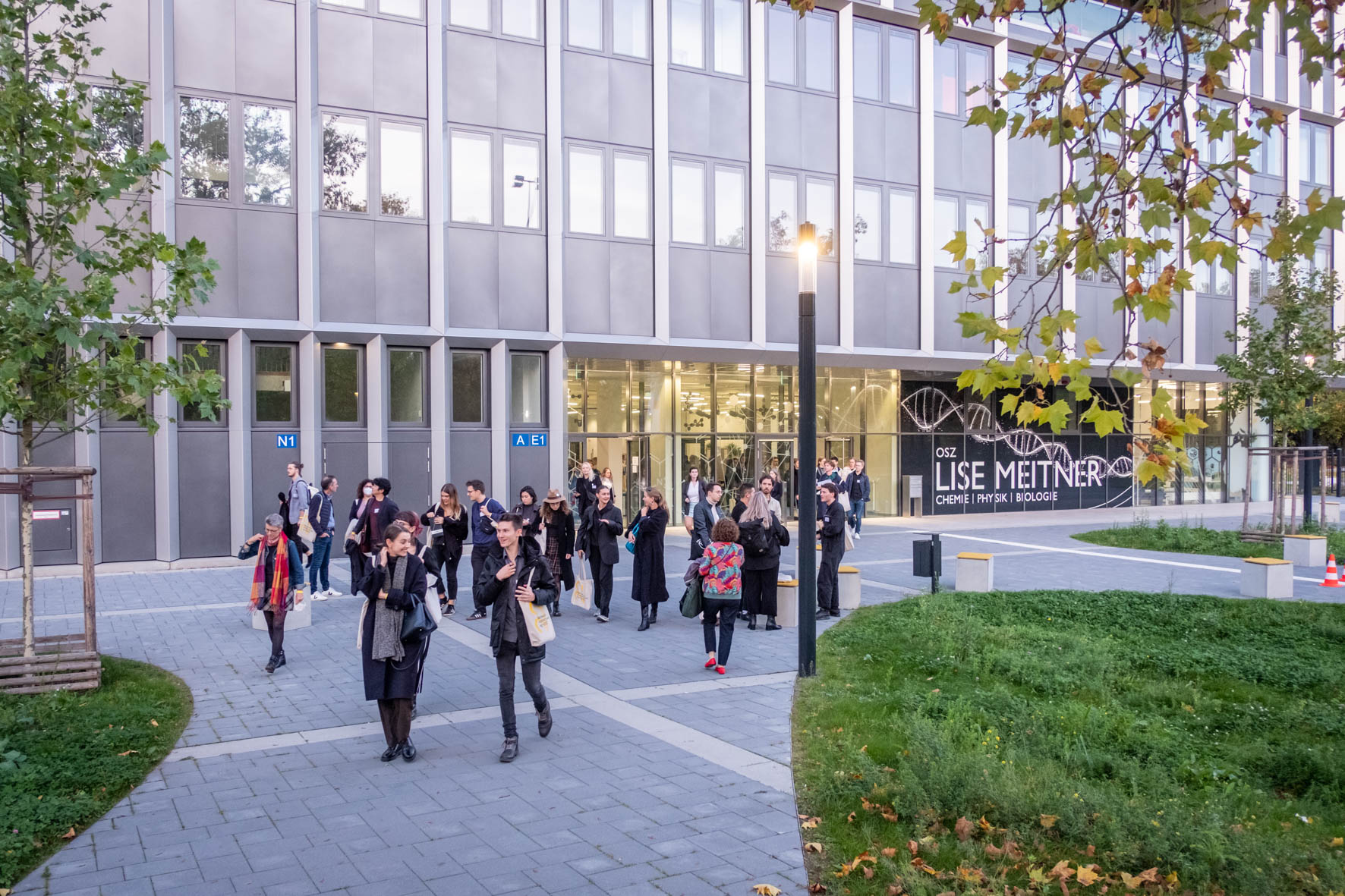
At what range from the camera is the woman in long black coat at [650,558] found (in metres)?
12.9

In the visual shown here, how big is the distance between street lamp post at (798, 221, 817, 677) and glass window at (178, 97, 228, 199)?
13.4 metres

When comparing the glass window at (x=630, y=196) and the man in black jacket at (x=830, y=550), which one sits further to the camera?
the glass window at (x=630, y=196)

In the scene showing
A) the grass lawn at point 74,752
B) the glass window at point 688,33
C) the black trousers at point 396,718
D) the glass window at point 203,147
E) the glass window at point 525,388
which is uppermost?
the glass window at point 688,33

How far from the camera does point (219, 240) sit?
18.7 m

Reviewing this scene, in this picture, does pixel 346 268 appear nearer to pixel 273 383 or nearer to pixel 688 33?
pixel 273 383

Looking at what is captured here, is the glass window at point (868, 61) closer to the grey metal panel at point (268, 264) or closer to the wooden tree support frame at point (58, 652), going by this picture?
the grey metal panel at point (268, 264)

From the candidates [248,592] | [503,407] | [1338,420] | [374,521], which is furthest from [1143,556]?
[1338,420]

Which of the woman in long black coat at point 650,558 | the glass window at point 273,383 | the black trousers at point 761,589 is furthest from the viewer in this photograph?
the glass window at point 273,383

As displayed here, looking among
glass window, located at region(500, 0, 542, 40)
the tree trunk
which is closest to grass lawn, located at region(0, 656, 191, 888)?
the tree trunk

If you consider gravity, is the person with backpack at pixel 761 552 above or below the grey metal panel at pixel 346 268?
below

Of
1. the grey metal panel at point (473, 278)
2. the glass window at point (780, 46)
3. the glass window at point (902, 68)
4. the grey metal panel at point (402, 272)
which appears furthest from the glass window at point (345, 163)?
the glass window at point (902, 68)

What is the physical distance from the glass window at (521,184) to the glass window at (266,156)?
4339mm

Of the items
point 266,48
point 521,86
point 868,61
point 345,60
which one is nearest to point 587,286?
point 521,86

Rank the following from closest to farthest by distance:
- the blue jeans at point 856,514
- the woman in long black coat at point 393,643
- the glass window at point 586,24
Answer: the woman in long black coat at point 393,643
the glass window at point 586,24
the blue jeans at point 856,514
